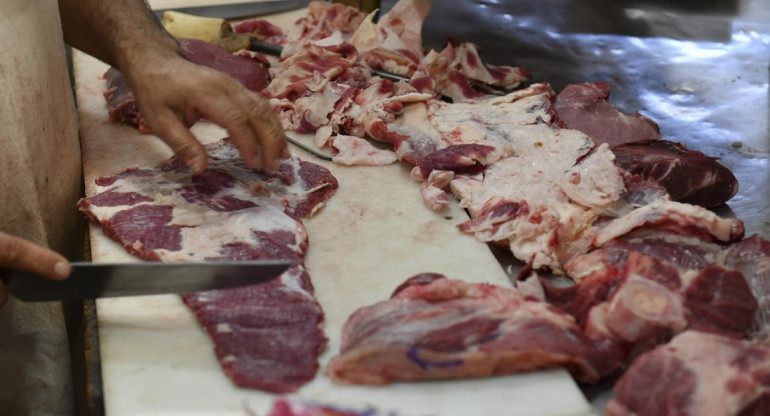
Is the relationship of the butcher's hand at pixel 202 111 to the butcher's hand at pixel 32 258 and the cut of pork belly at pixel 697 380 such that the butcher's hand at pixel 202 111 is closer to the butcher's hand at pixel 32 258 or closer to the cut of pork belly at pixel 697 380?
the butcher's hand at pixel 32 258

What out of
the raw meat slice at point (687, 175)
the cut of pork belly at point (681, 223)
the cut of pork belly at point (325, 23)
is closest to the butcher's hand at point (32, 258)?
the cut of pork belly at point (681, 223)

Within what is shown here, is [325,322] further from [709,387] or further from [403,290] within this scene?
[709,387]

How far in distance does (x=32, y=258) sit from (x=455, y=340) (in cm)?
104

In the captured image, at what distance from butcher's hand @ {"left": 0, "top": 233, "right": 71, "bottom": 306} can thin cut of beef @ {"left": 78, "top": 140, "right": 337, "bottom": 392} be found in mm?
330

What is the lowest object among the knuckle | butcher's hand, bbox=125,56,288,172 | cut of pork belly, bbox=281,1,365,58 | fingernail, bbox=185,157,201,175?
cut of pork belly, bbox=281,1,365,58

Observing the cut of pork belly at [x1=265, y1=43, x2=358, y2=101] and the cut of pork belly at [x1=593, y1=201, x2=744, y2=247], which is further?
the cut of pork belly at [x1=265, y1=43, x2=358, y2=101]

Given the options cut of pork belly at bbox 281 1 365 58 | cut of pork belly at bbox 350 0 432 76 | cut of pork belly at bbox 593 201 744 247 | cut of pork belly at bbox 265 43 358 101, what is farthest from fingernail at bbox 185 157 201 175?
cut of pork belly at bbox 281 1 365 58

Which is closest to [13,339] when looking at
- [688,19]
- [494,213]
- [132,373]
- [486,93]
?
[132,373]

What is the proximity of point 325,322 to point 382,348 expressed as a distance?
300 mm

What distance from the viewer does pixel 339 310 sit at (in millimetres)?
2162

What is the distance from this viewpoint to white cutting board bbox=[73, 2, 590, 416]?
184cm

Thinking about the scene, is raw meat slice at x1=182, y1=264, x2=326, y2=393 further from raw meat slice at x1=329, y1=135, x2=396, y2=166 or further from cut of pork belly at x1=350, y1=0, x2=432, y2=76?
cut of pork belly at x1=350, y1=0, x2=432, y2=76

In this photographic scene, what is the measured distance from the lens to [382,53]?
360 cm

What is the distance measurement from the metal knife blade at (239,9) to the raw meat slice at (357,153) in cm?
170
